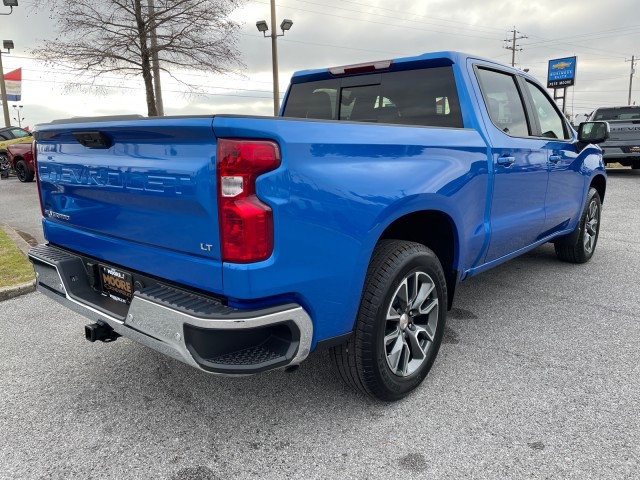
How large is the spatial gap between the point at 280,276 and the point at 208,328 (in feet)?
1.11

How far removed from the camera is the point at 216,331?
6.24 ft

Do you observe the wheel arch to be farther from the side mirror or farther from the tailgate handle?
the side mirror

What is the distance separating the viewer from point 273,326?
2016mm

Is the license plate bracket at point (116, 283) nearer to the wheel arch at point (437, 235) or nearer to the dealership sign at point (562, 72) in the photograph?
the wheel arch at point (437, 235)

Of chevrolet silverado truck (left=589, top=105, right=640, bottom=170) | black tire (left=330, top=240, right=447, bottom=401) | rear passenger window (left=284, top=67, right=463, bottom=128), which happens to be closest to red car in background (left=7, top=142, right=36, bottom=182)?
rear passenger window (left=284, top=67, right=463, bottom=128)

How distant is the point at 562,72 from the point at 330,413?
193ft

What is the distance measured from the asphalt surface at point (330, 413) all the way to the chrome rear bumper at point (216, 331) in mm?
549

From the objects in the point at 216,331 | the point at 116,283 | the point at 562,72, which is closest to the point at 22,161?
the point at 116,283

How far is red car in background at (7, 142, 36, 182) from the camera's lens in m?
14.9

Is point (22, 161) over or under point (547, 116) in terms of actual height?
under

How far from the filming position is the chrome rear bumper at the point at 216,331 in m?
1.91

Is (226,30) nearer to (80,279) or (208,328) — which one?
(80,279)

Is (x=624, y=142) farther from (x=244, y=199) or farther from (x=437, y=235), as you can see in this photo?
(x=244, y=199)

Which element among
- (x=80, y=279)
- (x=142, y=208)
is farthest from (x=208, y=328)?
(x=80, y=279)
